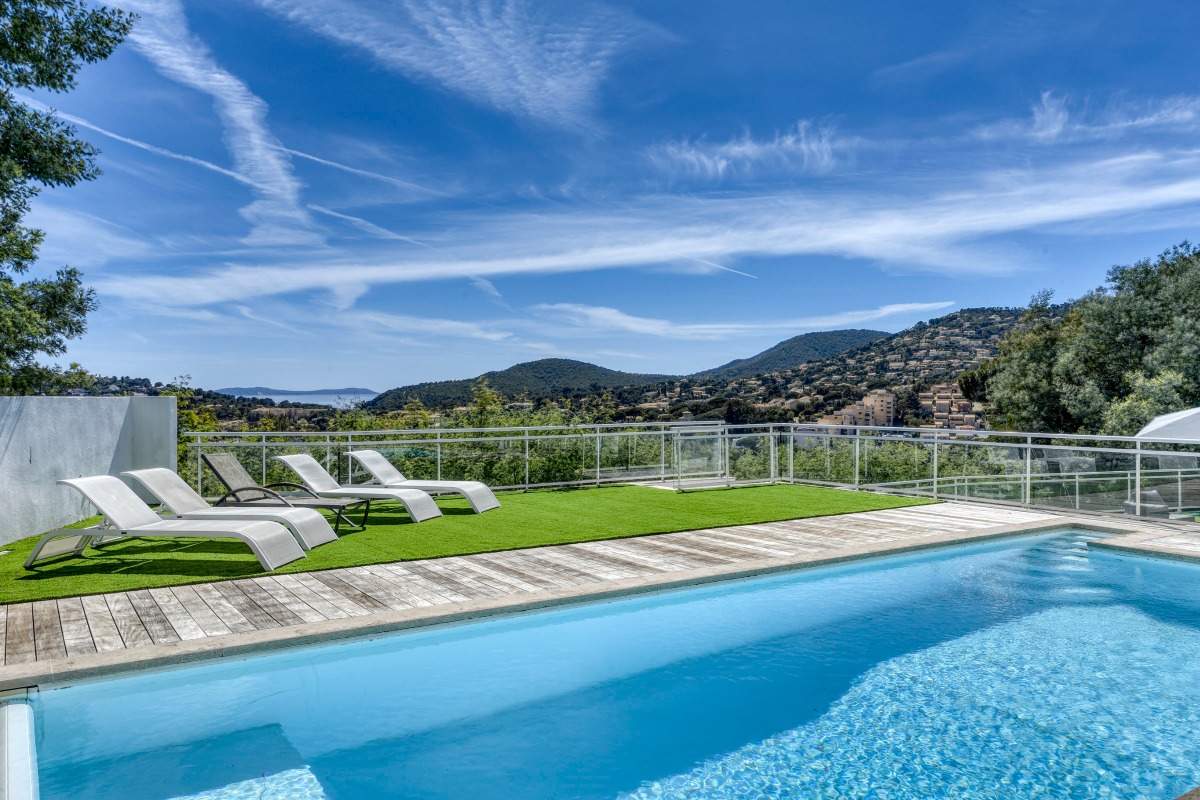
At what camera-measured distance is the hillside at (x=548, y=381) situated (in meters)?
25.6

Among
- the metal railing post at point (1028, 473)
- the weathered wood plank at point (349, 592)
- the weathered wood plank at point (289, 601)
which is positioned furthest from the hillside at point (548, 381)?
the weathered wood plank at point (289, 601)

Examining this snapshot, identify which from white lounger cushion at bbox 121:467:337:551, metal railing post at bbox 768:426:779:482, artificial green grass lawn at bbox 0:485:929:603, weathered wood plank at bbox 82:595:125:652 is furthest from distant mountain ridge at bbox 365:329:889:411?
weathered wood plank at bbox 82:595:125:652

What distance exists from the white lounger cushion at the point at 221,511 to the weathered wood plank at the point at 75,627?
1585mm

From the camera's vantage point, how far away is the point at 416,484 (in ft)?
32.7

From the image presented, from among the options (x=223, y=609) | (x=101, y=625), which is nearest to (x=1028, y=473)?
(x=223, y=609)

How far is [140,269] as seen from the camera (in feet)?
70.9

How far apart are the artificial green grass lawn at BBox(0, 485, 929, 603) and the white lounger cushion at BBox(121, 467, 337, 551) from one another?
0.53 ft

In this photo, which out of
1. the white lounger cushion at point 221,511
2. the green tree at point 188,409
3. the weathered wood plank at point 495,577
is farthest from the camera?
the green tree at point 188,409

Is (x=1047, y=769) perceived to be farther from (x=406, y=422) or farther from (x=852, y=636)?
(x=406, y=422)

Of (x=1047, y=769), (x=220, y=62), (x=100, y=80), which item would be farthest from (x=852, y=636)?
(x=220, y=62)

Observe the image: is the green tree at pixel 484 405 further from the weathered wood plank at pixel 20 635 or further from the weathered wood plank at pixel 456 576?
the weathered wood plank at pixel 20 635

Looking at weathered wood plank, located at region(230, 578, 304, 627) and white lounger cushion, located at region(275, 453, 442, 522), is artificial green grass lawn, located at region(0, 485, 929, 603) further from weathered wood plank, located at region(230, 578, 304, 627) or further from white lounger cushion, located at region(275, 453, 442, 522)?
weathered wood plank, located at region(230, 578, 304, 627)

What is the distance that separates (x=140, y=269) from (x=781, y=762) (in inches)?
910

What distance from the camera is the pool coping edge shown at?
13.3 ft
